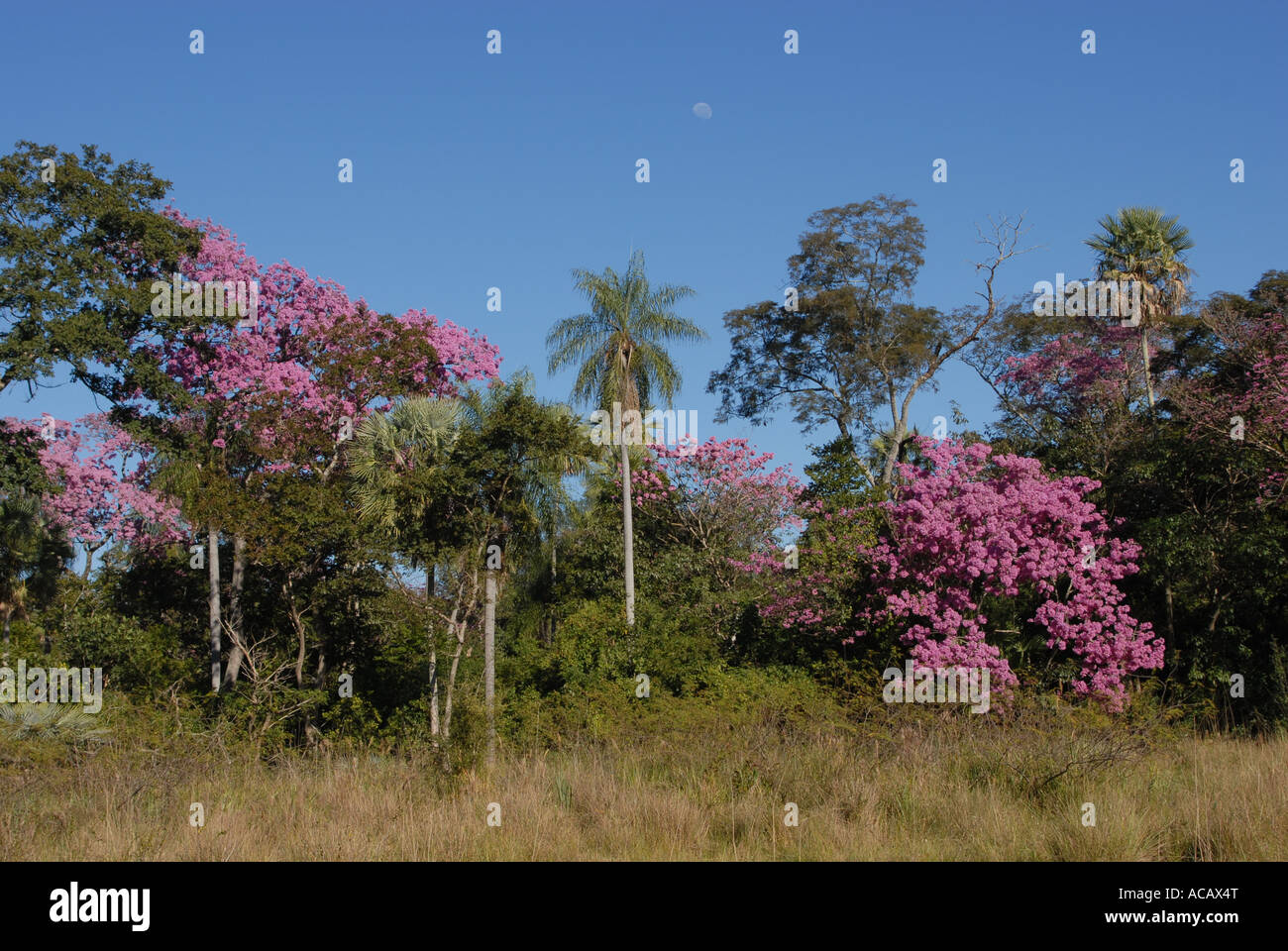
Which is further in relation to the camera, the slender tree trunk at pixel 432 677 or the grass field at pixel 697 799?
the slender tree trunk at pixel 432 677

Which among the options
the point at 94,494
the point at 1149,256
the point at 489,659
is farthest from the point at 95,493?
the point at 1149,256

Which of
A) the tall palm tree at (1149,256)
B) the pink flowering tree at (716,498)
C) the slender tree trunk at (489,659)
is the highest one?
the tall palm tree at (1149,256)

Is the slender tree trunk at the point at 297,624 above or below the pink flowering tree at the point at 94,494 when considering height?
below

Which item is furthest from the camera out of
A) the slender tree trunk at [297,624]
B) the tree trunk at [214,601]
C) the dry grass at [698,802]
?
the tree trunk at [214,601]

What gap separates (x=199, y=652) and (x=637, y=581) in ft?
31.9

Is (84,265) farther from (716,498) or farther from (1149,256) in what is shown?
(1149,256)

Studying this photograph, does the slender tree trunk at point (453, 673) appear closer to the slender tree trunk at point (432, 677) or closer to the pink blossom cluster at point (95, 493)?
the slender tree trunk at point (432, 677)

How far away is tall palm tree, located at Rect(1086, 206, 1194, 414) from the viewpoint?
27047mm

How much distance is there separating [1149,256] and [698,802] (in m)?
24.4

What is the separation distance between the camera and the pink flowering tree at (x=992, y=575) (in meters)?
14.7

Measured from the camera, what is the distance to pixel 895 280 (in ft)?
104

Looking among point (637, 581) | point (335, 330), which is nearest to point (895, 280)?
point (637, 581)

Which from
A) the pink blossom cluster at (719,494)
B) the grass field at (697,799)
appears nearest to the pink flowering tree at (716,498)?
the pink blossom cluster at (719,494)

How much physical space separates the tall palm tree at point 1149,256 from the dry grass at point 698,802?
19985 mm
